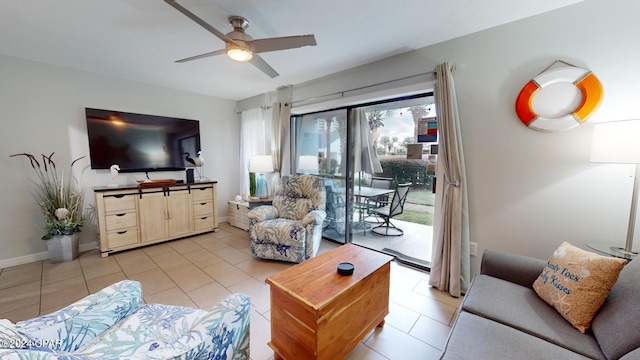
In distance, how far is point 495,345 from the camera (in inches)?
43.8

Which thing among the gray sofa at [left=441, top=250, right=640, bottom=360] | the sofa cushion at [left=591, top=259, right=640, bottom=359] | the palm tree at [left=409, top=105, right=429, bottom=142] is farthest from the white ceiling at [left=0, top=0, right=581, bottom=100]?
the gray sofa at [left=441, top=250, right=640, bottom=360]

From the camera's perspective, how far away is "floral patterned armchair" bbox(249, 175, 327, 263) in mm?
2822

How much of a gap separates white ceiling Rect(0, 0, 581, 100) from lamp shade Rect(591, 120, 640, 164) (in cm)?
102

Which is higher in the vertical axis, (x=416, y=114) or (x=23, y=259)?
(x=416, y=114)

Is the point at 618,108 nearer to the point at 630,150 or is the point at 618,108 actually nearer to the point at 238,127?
the point at 630,150

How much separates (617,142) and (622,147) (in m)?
0.04

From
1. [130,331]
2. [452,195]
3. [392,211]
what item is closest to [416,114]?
[452,195]

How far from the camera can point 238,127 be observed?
485 cm

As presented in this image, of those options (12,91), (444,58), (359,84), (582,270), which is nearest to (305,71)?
(359,84)

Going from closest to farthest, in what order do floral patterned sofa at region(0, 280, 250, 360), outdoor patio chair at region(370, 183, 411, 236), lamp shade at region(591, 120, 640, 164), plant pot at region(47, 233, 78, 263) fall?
floral patterned sofa at region(0, 280, 250, 360) < lamp shade at region(591, 120, 640, 164) < plant pot at region(47, 233, 78, 263) < outdoor patio chair at region(370, 183, 411, 236)

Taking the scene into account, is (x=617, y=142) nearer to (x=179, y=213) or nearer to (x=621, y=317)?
(x=621, y=317)

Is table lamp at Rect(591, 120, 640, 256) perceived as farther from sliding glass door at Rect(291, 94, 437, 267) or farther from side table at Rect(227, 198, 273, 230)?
side table at Rect(227, 198, 273, 230)

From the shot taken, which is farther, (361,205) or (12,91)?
(361,205)

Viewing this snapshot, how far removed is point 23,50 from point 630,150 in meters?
5.32
